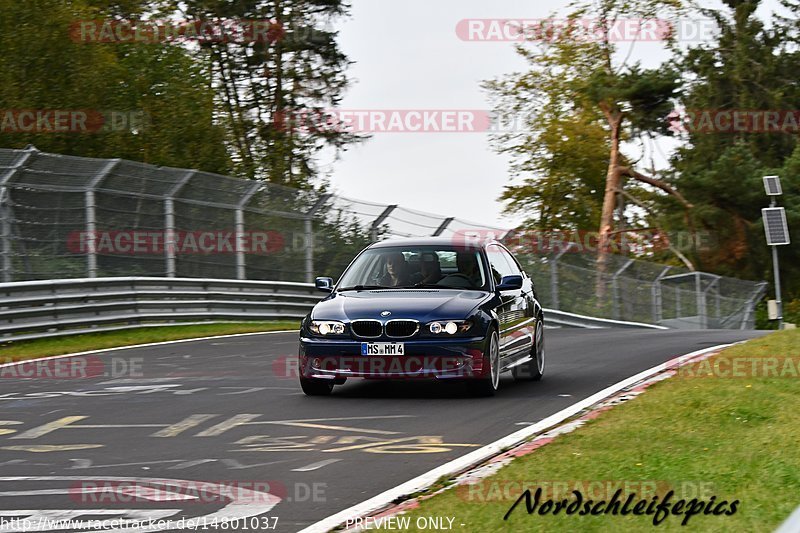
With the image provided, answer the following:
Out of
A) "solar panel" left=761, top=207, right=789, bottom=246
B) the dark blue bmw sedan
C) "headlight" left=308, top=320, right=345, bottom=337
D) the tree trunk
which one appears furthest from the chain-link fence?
the tree trunk

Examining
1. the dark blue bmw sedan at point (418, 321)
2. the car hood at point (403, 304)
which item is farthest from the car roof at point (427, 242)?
the car hood at point (403, 304)

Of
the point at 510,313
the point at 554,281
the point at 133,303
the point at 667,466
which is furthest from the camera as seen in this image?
the point at 554,281

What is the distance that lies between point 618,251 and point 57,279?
42.8 meters

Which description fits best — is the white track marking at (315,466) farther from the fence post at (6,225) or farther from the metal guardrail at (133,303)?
the fence post at (6,225)

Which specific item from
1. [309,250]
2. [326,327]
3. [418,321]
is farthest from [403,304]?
[309,250]

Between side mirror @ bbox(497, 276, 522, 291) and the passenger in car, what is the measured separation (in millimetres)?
937

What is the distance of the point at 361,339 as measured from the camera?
1123 centimetres

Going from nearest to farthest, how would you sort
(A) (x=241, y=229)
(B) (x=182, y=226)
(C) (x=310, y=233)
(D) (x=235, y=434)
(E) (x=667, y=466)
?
(E) (x=667, y=466) → (D) (x=235, y=434) → (B) (x=182, y=226) → (A) (x=241, y=229) → (C) (x=310, y=233)

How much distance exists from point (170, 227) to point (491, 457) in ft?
52.7

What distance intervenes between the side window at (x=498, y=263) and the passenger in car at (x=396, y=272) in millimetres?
914

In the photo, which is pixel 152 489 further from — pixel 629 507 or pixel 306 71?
pixel 306 71

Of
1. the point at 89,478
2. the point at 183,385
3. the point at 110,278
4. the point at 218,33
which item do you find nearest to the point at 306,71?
the point at 218,33

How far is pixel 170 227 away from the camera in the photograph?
2311 cm

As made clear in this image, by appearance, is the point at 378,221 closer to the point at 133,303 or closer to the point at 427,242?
the point at 133,303
